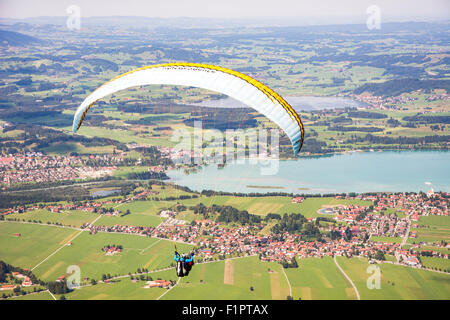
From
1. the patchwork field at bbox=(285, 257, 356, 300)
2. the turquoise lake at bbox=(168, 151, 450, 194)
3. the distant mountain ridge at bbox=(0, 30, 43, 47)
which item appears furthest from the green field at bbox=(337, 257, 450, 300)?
the distant mountain ridge at bbox=(0, 30, 43, 47)

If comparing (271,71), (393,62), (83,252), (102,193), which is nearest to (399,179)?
(102,193)

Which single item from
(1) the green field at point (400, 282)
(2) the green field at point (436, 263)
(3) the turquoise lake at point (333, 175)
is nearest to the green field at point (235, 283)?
(1) the green field at point (400, 282)

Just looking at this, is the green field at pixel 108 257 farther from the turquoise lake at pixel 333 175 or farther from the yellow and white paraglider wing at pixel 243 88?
the yellow and white paraglider wing at pixel 243 88

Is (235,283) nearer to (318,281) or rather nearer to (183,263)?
(318,281)

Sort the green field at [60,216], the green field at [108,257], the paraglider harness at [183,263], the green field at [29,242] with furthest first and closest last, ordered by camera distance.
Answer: the green field at [60,216] < the green field at [29,242] < the green field at [108,257] < the paraglider harness at [183,263]

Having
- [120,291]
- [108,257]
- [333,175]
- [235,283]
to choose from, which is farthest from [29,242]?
[333,175]

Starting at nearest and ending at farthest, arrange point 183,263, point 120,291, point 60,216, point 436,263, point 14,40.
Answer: point 183,263
point 120,291
point 436,263
point 60,216
point 14,40

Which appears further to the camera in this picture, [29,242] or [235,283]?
[29,242]

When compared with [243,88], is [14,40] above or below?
above

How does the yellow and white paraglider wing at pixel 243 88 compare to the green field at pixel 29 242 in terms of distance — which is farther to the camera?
the green field at pixel 29 242
